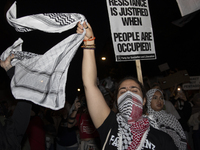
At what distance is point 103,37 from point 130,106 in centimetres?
226

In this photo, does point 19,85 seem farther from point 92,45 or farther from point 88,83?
point 92,45

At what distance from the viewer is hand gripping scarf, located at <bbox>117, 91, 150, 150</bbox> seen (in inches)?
72.4

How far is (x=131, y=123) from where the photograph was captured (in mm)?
1991

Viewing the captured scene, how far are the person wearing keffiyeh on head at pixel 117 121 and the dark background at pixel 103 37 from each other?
39.3 inches

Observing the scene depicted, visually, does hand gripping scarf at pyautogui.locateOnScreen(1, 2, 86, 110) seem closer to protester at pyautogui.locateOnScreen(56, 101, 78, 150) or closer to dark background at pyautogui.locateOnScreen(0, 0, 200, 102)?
dark background at pyautogui.locateOnScreen(0, 0, 200, 102)

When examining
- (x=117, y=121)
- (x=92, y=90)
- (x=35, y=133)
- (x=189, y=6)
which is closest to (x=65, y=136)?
(x=35, y=133)

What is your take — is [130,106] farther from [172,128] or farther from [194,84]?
[194,84]

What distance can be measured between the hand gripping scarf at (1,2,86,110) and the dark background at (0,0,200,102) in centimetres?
55

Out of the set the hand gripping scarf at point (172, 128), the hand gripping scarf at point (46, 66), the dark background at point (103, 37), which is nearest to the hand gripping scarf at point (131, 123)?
the hand gripping scarf at point (46, 66)

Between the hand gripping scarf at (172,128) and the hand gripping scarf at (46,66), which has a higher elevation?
the hand gripping scarf at (46,66)

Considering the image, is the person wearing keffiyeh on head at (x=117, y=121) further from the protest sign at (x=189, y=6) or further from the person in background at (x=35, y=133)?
the protest sign at (x=189, y=6)

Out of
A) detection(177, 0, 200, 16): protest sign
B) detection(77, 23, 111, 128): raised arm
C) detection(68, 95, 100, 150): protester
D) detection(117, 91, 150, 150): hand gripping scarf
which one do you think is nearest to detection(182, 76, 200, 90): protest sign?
detection(177, 0, 200, 16): protest sign

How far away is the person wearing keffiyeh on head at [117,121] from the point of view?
1.83 metres

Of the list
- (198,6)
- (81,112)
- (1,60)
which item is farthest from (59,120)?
(198,6)
